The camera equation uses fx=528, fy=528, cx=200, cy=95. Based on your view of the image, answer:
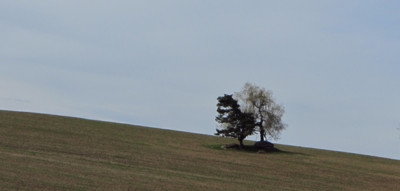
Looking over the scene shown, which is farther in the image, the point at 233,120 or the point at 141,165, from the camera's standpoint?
the point at 233,120

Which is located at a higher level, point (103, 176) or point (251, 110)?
point (251, 110)

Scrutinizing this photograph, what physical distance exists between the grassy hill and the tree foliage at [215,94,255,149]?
2635mm

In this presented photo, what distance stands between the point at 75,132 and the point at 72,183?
32.6m

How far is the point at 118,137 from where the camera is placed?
59.8 meters

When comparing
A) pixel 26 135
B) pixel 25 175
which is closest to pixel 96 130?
pixel 26 135

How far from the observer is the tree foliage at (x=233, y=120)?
197ft

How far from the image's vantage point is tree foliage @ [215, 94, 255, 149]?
2367 inches

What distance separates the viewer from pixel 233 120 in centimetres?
6044

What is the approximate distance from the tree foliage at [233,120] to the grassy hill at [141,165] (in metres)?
2.64

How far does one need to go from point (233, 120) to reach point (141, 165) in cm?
2377

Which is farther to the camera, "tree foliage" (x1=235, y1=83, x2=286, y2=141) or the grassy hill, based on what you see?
"tree foliage" (x1=235, y1=83, x2=286, y2=141)

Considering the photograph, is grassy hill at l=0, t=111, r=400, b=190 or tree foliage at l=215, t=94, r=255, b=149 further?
tree foliage at l=215, t=94, r=255, b=149

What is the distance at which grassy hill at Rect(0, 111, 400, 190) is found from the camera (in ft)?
91.3

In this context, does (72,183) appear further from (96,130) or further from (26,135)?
(96,130)
